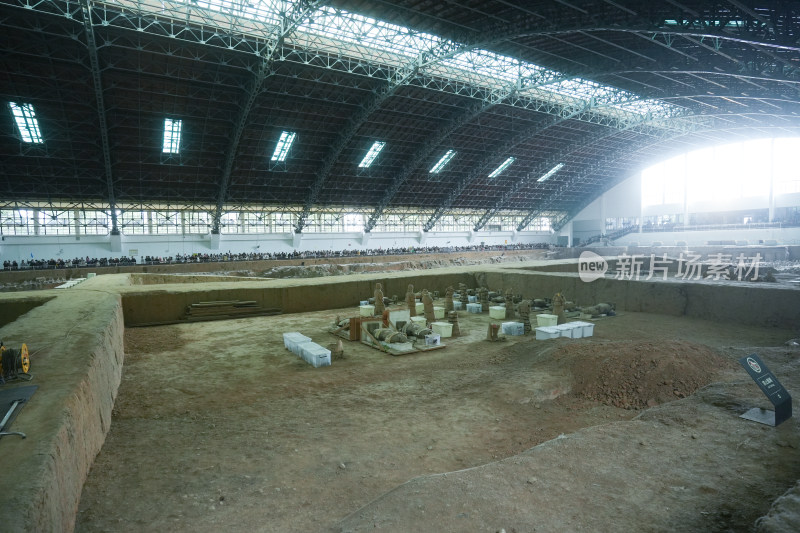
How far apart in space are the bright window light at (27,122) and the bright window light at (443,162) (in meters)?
27.2

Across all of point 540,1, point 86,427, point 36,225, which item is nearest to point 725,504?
point 86,427

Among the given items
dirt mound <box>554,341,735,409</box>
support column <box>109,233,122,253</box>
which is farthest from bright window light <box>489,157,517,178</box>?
dirt mound <box>554,341,735,409</box>

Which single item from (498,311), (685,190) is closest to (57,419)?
(498,311)

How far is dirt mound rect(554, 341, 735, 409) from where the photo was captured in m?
7.27

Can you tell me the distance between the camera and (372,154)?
35344 mm

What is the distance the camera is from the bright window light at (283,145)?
30.9 meters

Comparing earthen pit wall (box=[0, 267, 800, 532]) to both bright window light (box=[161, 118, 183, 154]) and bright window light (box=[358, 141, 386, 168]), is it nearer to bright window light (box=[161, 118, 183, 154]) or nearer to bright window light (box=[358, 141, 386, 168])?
bright window light (box=[161, 118, 183, 154])

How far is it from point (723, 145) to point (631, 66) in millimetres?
27262

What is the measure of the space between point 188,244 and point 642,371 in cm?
3534

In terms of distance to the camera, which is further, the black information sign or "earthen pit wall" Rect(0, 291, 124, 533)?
the black information sign

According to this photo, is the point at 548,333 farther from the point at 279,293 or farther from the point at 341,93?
the point at 341,93

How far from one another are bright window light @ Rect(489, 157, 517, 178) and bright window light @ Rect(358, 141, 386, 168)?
1278cm

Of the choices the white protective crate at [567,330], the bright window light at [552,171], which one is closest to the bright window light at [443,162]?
the bright window light at [552,171]

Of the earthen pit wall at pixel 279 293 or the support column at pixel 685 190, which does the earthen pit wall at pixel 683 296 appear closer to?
the earthen pit wall at pixel 279 293
